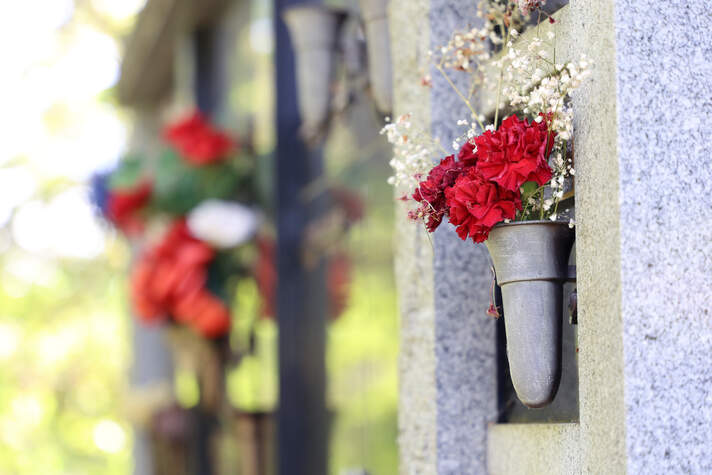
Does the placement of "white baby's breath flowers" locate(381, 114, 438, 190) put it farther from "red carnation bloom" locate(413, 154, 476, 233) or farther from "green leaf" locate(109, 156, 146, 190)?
"green leaf" locate(109, 156, 146, 190)

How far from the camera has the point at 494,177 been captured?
7.08 feet

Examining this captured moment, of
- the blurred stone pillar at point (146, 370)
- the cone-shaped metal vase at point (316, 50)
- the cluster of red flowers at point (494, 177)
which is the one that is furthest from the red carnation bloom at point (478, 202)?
the blurred stone pillar at point (146, 370)

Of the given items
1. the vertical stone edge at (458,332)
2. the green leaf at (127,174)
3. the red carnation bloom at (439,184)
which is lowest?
the vertical stone edge at (458,332)

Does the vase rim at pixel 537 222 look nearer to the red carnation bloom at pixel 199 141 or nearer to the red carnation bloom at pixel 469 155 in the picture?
the red carnation bloom at pixel 469 155

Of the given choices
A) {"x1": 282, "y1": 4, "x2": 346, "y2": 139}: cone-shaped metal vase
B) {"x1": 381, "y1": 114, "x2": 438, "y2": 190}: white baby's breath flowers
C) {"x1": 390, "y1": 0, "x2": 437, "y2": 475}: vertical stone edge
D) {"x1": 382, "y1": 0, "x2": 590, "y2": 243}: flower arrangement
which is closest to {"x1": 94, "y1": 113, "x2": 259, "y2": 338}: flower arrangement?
{"x1": 282, "y1": 4, "x2": 346, "y2": 139}: cone-shaped metal vase

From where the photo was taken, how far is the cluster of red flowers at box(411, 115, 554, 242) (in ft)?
7.08

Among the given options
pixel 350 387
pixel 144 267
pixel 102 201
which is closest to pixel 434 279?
pixel 350 387

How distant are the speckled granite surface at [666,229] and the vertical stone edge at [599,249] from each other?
0.07ft

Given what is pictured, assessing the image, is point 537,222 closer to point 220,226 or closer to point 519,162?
point 519,162

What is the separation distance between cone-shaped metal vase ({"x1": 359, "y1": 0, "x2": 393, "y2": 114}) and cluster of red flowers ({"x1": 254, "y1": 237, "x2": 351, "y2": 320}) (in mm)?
1350

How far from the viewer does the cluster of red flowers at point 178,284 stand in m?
5.54

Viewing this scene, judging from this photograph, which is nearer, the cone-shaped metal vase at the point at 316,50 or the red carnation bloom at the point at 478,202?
the red carnation bloom at the point at 478,202

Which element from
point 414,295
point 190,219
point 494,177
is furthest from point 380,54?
point 190,219

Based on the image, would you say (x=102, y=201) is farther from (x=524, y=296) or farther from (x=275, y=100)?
(x=524, y=296)
